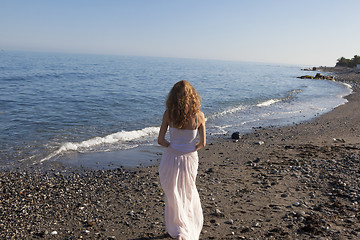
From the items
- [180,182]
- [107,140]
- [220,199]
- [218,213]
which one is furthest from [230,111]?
[180,182]

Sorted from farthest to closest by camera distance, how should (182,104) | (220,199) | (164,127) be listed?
(220,199) → (164,127) → (182,104)

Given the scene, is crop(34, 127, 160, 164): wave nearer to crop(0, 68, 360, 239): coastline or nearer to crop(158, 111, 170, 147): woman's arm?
crop(0, 68, 360, 239): coastline

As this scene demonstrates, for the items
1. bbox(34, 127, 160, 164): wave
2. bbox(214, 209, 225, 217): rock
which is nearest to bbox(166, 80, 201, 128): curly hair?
bbox(214, 209, 225, 217): rock

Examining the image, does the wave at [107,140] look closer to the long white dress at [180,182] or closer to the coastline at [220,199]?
the coastline at [220,199]

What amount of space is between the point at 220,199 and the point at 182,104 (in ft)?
11.0

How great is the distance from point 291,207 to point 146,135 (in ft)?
28.9

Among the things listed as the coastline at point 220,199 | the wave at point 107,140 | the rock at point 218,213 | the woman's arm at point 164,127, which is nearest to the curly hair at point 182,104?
the woman's arm at point 164,127

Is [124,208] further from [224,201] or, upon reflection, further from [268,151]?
[268,151]

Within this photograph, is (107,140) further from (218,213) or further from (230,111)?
(230,111)

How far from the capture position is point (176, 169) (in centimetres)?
455

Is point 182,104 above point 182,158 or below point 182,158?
above

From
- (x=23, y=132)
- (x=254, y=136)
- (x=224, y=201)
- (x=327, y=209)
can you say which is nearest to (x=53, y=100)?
(x=23, y=132)

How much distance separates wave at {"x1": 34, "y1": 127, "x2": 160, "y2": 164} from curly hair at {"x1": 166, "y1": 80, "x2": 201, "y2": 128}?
7.37 metres

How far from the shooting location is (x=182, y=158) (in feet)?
14.9
